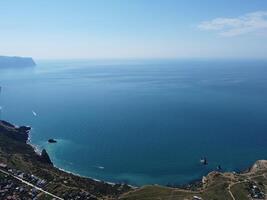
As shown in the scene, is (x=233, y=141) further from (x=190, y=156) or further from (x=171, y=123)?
(x=171, y=123)

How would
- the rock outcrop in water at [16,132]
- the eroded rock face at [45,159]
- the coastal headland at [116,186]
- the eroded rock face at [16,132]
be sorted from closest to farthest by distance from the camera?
the coastal headland at [116,186] → the eroded rock face at [45,159] → the rock outcrop in water at [16,132] → the eroded rock face at [16,132]

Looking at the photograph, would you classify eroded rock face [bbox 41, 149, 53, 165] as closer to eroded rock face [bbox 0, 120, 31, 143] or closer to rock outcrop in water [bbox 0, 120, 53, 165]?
rock outcrop in water [bbox 0, 120, 53, 165]

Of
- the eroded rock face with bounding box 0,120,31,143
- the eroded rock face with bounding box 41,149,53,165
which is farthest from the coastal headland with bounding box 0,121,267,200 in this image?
the eroded rock face with bounding box 0,120,31,143

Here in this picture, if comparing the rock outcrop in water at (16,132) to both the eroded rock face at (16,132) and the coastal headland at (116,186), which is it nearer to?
the eroded rock face at (16,132)

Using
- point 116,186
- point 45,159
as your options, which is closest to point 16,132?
point 45,159

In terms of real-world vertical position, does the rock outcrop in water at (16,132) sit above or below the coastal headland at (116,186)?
above

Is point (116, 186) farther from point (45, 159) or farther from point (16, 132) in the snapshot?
point (16, 132)

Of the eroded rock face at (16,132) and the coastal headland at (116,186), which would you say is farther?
the eroded rock face at (16,132)

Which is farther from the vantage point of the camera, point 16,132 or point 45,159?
point 16,132

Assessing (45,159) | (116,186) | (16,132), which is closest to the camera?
(116,186)

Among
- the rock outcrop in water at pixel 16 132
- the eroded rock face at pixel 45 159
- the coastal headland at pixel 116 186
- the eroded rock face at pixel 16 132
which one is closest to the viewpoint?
the coastal headland at pixel 116 186

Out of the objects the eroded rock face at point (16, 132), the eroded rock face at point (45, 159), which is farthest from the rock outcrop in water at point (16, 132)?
the eroded rock face at point (45, 159)
